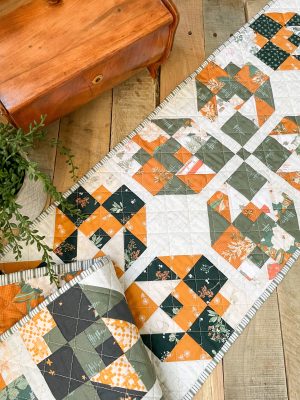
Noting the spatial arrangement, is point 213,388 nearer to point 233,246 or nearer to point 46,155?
point 233,246

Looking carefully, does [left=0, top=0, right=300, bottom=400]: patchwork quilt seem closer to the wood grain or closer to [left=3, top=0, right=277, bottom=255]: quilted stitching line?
[left=3, top=0, right=277, bottom=255]: quilted stitching line

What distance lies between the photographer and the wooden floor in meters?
1.05

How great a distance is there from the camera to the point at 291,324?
111 centimetres

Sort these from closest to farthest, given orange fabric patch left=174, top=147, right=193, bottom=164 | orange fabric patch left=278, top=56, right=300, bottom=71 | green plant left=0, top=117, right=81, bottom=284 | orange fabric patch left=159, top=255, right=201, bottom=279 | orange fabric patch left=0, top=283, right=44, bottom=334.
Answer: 1. green plant left=0, top=117, right=81, bottom=284
2. orange fabric patch left=0, top=283, right=44, bottom=334
3. orange fabric patch left=159, top=255, right=201, bottom=279
4. orange fabric patch left=174, top=147, right=193, bottom=164
5. orange fabric patch left=278, top=56, right=300, bottom=71

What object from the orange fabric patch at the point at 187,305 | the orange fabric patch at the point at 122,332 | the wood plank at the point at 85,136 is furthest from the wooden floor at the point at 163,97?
the orange fabric patch at the point at 122,332

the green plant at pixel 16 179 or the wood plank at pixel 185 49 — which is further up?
the wood plank at pixel 185 49

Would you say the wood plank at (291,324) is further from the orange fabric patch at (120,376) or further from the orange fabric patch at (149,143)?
the orange fabric patch at (149,143)

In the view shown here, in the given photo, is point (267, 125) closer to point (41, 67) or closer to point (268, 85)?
point (268, 85)

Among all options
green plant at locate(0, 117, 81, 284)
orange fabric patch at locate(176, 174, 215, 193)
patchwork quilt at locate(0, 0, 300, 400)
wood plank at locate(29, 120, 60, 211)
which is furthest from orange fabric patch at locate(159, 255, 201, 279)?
wood plank at locate(29, 120, 60, 211)

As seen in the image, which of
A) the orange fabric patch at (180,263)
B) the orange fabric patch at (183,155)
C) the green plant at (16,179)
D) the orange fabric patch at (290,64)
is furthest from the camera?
the orange fabric patch at (290,64)

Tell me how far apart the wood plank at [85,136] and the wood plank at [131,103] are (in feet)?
0.07

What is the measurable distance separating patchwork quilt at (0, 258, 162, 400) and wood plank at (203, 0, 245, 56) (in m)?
0.88

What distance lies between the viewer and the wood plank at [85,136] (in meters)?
1.23

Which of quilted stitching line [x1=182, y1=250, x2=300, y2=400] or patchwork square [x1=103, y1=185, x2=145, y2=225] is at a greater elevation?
patchwork square [x1=103, y1=185, x2=145, y2=225]
